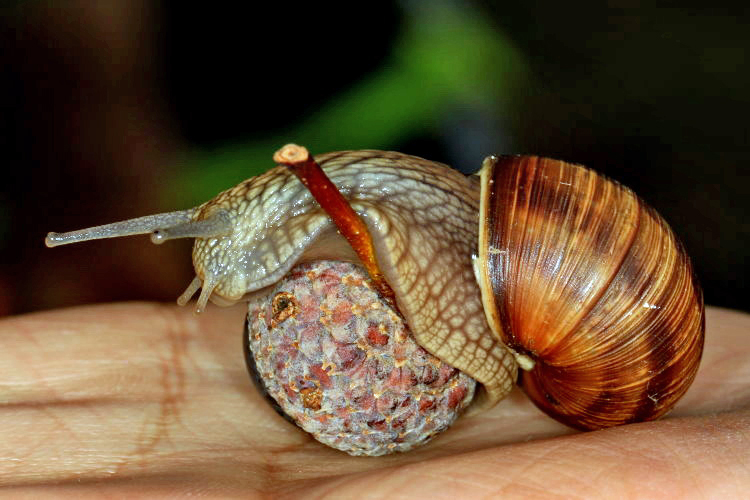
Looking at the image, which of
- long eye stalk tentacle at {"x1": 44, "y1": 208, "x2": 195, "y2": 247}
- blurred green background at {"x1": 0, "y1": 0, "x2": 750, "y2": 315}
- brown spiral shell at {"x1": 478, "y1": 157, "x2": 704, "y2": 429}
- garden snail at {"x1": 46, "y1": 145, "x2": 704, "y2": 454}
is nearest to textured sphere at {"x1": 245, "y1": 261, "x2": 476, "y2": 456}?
garden snail at {"x1": 46, "y1": 145, "x2": 704, "y2": 454}

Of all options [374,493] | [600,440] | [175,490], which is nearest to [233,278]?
[175,490]

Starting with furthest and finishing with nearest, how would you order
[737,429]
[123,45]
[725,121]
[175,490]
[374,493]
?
1. [123,45]
2. [725,121]
3. [737,429]
4. [175,490]
5. [374,493]

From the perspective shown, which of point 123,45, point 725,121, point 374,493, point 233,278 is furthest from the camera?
point 123,45

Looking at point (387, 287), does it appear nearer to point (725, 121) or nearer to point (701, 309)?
point (701, 309)

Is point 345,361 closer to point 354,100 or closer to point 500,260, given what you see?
point 500,260

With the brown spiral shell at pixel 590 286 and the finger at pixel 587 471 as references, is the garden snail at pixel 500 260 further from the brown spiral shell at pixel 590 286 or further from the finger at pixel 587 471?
the finger at pixel 587 471

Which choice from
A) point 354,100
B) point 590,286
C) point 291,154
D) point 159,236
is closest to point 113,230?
point 159,236

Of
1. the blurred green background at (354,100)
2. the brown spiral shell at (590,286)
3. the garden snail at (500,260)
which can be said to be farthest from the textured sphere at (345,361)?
the blurred green background at (354,100)
